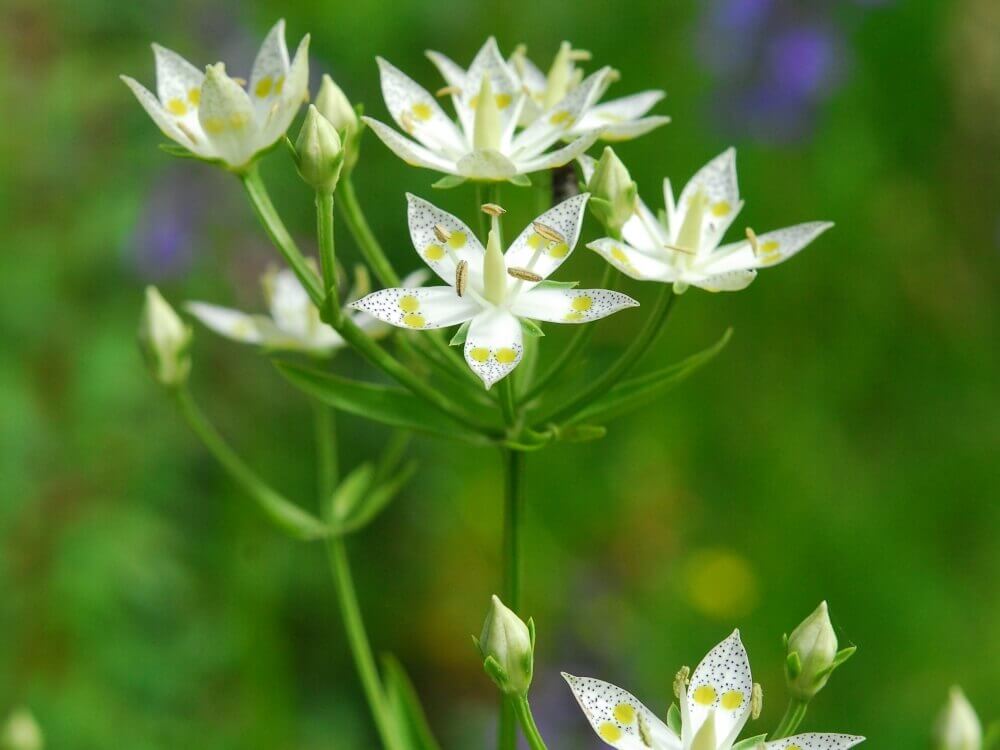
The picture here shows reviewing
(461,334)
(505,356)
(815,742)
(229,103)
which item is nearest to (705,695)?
Result: (815,742)

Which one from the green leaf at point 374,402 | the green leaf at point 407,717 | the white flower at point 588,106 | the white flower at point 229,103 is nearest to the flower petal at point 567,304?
the green leaf at point 374,402

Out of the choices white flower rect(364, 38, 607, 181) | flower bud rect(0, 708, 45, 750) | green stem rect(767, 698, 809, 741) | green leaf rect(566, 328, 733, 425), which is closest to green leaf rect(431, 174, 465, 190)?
white flower rect(364, 38, 607, 181)

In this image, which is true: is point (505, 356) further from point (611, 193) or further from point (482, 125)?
point (482, 125)

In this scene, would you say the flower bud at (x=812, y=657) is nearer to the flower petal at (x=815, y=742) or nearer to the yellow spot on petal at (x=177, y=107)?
the flower petal at (x=815, y=742)

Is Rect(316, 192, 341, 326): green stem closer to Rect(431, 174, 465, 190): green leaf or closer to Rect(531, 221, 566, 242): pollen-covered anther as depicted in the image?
Rect(431, 174, 465, 190): green leaf

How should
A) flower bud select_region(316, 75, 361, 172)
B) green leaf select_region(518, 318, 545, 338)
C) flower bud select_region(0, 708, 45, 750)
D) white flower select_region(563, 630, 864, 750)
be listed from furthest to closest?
flower bud select_region(0, 708, 45, 750)
flower bud select_region(316, 75, 361, 172)
green leaf select_region(518, 318, 545, 338)
white flower select_region(563, 630, 864, 750)
